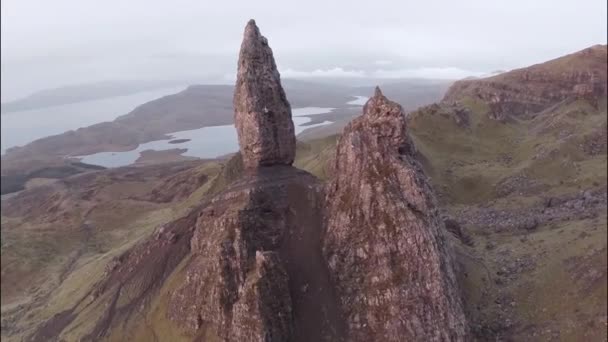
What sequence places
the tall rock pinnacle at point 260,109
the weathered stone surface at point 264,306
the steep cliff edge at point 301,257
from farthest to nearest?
the tall rock pinnacle at point 260,109 < the steep cliff edge at point 301,257 < the weathered stone surface at point 264,306

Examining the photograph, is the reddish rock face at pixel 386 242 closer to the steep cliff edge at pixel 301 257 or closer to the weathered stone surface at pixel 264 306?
the steep cliff edge at pixel 301 257

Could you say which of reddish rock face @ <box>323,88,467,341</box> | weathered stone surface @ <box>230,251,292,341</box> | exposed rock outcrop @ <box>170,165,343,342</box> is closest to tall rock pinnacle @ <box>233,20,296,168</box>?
exposed rock outcrop @ <box>170,165,343,342</box>

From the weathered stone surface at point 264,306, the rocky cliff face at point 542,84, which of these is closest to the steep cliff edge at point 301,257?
the weathered stone surface at point 264,306

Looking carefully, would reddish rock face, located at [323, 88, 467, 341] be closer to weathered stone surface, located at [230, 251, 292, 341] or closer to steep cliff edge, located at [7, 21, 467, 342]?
steep cliff edge, located at [7, 21, 467, 342]

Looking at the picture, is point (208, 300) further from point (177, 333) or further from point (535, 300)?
point (535, 300)

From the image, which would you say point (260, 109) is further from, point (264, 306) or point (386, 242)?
point (264, 306)

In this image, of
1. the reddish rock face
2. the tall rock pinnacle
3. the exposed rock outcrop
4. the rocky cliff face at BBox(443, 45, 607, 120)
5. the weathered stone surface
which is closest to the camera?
the weathered stone surface
